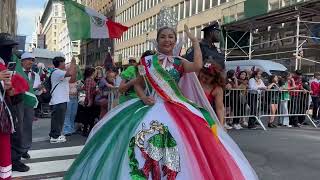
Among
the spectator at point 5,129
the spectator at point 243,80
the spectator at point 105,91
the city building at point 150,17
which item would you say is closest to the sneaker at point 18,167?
the spectator at point 5,129

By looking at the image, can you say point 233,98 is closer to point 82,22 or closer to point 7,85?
point 82,22

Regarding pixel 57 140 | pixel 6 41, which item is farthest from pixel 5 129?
pixel 57 140

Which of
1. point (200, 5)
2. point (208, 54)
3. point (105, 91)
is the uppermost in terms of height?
point (200, 5)

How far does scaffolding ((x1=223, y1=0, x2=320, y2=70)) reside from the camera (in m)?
21.6

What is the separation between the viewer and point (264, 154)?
8.25 metres

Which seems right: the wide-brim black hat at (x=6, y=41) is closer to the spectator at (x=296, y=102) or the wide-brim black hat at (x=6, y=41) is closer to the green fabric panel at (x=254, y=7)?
the spectator at (x=296, y=102)

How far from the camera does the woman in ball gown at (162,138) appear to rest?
4.02 meters

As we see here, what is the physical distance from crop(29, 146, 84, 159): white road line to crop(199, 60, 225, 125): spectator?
3910 millimetres

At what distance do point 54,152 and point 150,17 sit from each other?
179ft

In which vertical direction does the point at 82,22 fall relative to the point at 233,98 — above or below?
above

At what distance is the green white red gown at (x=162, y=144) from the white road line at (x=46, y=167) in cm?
228

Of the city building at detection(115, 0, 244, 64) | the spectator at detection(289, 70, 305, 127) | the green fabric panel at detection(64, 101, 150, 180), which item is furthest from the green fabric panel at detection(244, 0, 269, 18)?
the green fabric panel at detection(64, 101, 150, 180)

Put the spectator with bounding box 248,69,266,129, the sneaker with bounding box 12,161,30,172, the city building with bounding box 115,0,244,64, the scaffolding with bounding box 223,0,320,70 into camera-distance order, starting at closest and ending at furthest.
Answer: the sneaker with bounding box 12,161,30,172 → the spectator with bounding box 248,69,266,129 → the scaffolding with bounding box 223,0,320,70 → the city building with bounding box 115,0,244,64

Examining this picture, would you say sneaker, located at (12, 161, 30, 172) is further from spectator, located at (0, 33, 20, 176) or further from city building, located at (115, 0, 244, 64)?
city building, located at (115, 0, 244, 64)
